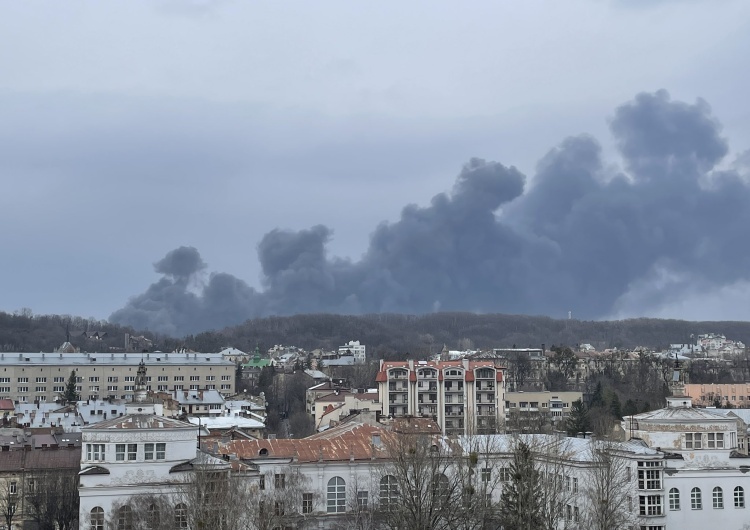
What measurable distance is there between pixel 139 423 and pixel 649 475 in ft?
77.4

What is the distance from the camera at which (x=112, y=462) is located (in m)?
45.2

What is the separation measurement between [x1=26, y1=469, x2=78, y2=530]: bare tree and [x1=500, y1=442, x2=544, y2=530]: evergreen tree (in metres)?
22.8

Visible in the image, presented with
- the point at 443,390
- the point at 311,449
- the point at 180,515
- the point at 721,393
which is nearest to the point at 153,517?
Result: the point at 180,515

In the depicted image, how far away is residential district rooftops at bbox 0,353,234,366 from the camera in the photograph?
15775 cm

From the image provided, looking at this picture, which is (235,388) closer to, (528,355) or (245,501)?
(528,355)

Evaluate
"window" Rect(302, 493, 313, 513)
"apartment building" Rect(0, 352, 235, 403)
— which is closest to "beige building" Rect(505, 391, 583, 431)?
"apartment building" Rect(0, 352, 235, 403)

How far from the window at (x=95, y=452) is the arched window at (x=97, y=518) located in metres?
2.14

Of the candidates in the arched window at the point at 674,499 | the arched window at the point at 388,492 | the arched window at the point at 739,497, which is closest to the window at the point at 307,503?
the arched window at the point at 388,492

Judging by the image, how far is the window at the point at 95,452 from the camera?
4534 cm

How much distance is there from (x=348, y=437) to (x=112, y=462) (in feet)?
37.7

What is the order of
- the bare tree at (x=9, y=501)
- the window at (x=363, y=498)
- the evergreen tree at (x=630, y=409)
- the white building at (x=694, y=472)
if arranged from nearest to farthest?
the window at (x=363, y=498) → the white building at (x=694, y=472) → the bare tree at (x=9, y=501) → the evergreen tree at (x=630, y=409)

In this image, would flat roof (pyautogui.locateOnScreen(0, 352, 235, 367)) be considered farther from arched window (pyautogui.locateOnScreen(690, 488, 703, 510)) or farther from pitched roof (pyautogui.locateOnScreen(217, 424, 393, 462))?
arched window (pyautogui.locateOnScreen(690, 488, 703, 510))

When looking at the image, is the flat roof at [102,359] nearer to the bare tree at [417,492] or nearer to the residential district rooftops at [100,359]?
the residential district rooftops at [100,359]

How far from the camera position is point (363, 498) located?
157ft
